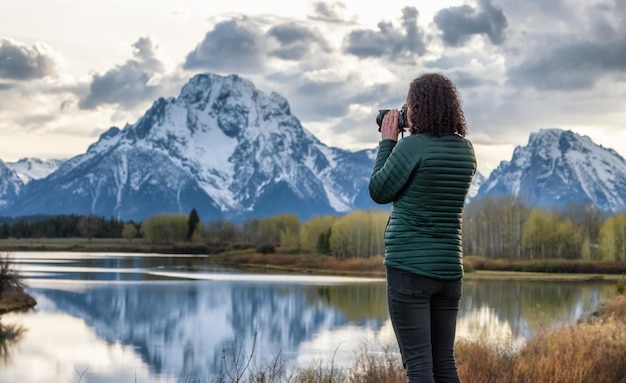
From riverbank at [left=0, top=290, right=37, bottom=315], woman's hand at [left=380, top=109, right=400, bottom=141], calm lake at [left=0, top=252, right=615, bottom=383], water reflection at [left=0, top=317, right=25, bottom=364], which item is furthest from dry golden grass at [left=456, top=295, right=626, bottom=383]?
riverbank at [left=0, top=290, right=37, bottom=315]

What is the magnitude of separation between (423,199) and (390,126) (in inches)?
18.4

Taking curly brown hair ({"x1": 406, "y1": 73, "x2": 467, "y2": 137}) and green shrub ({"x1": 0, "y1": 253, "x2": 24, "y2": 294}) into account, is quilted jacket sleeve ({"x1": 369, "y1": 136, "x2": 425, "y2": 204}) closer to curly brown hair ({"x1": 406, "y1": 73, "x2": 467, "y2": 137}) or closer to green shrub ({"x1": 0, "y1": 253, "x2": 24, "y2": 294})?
curly brown hair ({"x1": 406, "y1": 73, "x2": 467, "y2": 137})

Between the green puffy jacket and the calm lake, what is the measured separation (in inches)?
290

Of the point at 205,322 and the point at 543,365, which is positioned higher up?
the point at 543,365

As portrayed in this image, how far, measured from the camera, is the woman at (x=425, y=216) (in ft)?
13.8

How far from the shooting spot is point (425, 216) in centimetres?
424

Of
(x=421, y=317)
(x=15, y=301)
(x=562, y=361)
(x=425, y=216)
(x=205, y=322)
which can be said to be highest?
(x=425, y=216)

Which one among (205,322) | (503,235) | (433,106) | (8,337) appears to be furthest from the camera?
(503,235)

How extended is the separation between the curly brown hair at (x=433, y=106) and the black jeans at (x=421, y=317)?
780 millimetres

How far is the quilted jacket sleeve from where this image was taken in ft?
13.8

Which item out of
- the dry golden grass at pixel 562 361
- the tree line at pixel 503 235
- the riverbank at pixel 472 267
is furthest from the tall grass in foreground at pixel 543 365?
the tree line at pixel 503 235

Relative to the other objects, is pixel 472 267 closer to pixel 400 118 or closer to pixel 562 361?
pixel 562 361

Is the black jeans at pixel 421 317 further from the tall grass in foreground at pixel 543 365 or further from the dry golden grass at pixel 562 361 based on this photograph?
the dry golden grass at pixel 562 361

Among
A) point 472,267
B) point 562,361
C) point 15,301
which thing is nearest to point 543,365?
point 562,361
